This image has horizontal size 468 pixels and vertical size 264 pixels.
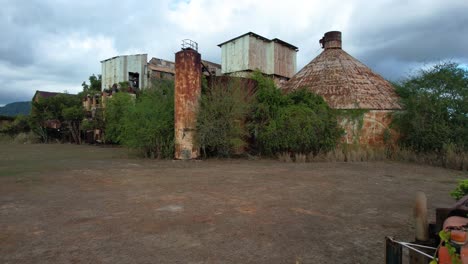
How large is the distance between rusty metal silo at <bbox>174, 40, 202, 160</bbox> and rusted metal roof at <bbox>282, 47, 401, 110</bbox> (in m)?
7.97

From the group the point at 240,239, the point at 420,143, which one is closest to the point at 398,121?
the point at 420,143

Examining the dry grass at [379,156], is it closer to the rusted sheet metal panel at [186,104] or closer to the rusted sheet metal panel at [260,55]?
the rusted sheet metal panel at [186,104]

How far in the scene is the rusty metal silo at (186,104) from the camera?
13547 millimetres

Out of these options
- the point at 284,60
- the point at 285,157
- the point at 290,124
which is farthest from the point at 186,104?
the point at 284,60

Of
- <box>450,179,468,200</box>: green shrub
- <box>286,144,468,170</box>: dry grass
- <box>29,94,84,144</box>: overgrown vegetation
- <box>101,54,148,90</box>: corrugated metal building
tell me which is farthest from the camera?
<box>101,54,148,90</box>: corrugated metal building

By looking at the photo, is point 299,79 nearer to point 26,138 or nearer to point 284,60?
point 284,60

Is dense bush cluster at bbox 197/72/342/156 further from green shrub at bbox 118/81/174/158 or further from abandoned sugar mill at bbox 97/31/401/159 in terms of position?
green shrub at bbox 118/81/174/158

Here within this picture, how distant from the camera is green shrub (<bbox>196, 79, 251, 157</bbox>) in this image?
13.7m

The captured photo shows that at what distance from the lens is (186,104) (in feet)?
44.4

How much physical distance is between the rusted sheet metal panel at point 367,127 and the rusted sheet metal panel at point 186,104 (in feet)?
26.7

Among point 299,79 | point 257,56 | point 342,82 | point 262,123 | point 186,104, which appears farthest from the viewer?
point 257,56

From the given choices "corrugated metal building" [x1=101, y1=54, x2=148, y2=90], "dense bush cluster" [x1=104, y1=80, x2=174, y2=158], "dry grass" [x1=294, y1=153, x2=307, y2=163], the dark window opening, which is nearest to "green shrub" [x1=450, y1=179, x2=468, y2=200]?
"dry grass" [x1=294, y1=153, x2=307, y2=163]

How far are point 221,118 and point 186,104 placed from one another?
68.2 inches

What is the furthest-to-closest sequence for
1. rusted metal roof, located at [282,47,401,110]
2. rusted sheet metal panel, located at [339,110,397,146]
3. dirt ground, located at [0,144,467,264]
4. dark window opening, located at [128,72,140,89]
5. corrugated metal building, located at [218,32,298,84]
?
dark window opening, located at [128,72,140,89], corrugated metal building, located at [218,32,298,84], rusted metal roof, located at [282,47,401,110], rusted sheet metal panel, located at [339,110,397,146], dirt ground, located at [0,144,467,264]
